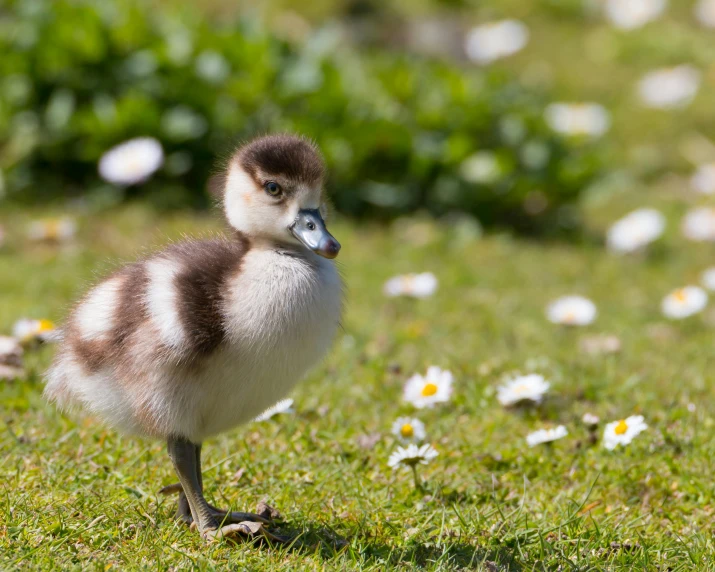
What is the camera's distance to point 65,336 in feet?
11.5

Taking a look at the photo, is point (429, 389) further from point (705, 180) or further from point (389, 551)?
point (705, 180)

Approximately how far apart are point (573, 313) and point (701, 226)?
107 inches

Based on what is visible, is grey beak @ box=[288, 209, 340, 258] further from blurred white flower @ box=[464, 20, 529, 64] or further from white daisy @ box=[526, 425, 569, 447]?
blurred white flower @ box=[464, 20, 529, 64]

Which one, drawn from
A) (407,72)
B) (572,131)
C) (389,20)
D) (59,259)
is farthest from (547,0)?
(59,259)

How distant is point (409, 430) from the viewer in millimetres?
4031

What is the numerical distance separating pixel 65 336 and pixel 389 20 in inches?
368

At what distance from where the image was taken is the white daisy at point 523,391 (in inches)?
174

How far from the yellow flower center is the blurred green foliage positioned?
3379 mm

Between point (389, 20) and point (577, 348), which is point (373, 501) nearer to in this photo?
point (577, 348)

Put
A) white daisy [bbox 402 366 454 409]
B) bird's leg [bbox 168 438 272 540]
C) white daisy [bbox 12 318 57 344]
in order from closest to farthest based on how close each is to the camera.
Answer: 1. bird's leg [bbox 168 438 272 540]
2. white daisy [bbox 402 366 454 409]
3. white daisy [bbox 12 318 57 344]

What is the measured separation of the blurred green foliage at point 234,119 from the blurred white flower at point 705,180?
1.66 metres

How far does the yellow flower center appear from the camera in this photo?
174 inches

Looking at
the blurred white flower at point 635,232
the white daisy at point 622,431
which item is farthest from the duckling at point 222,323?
the blurred white flower at point 635,232

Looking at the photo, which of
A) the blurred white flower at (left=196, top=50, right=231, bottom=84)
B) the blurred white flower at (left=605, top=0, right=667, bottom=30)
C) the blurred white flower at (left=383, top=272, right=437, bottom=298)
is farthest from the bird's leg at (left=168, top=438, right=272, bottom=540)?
the blurred white flower at (left=605, top=0, right=667, bottom=30)
